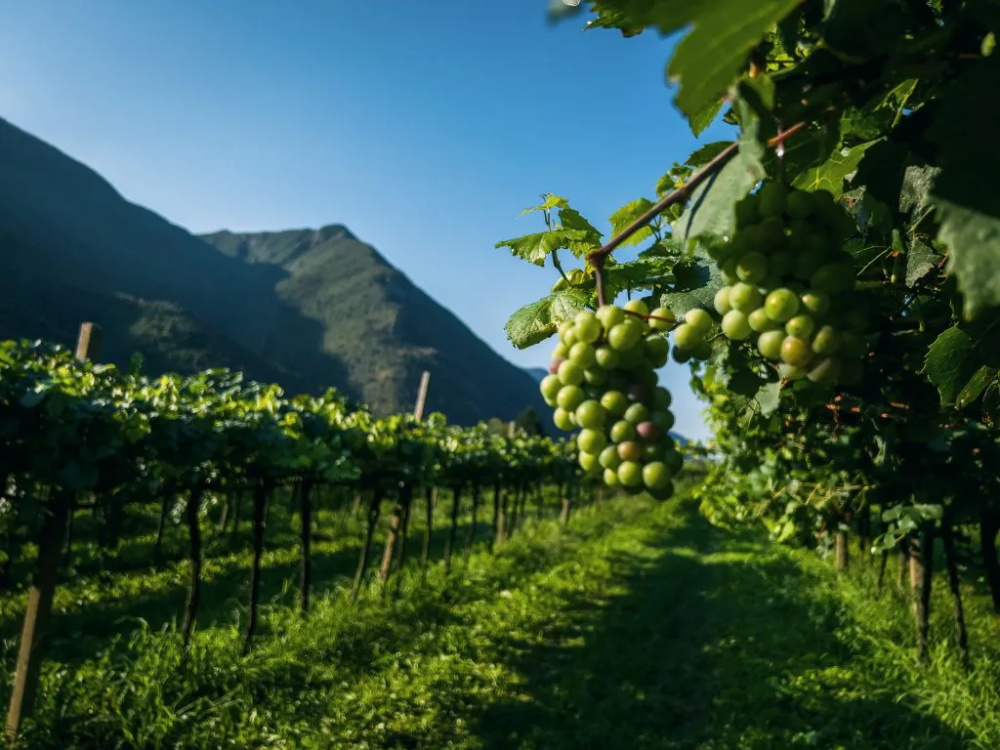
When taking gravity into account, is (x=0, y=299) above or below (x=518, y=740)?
above

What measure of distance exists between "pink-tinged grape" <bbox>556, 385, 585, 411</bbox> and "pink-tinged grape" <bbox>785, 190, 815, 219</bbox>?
37 centimetres

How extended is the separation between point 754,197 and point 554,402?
0.40 m

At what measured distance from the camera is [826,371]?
86 centimetres

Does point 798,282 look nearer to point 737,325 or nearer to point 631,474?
point 737,325

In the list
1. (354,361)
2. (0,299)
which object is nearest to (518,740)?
(0,299)

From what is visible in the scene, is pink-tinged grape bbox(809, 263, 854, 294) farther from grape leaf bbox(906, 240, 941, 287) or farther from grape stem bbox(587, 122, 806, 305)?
grape leaf bbox(906, 240, 941, 287)

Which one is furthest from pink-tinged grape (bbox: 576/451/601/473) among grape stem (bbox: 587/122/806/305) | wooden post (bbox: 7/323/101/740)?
wooden post (bbox: 7/323/101/740)

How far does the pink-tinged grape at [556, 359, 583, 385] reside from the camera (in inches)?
38.3

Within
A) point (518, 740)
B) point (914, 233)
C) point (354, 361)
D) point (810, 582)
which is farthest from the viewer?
point (354, 361)

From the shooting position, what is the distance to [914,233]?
1.26 metres

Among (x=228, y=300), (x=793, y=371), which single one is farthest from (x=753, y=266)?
(x=228, y=300)

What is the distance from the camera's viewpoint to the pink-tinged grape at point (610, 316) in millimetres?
927

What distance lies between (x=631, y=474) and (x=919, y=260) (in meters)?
0.78

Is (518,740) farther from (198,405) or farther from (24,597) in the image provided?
(24,597)
